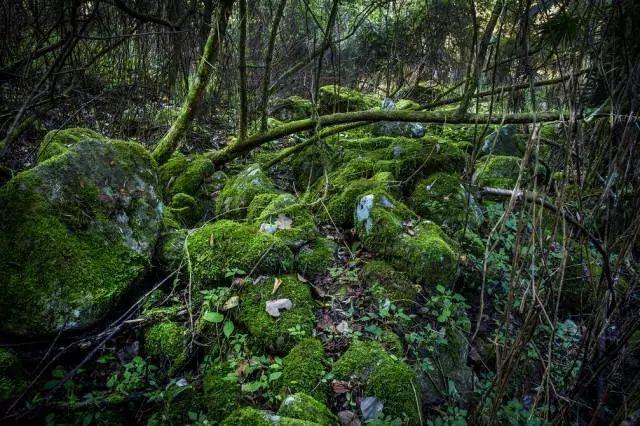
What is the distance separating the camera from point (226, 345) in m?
2.32

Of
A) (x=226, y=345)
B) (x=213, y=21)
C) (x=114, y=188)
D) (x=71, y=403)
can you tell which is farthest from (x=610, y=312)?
(x=213, y=21)

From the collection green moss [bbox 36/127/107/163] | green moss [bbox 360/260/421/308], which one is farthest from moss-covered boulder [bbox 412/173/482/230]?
green moss [bbox 36/127/107/163]

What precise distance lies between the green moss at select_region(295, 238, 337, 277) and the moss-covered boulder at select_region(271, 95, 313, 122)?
4.62 metres

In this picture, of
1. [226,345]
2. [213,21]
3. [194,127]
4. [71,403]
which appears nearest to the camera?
[71,403]

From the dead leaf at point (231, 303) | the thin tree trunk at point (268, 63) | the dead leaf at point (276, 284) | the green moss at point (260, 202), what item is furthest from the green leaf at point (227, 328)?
the thin tree trunk at point (268, 63)

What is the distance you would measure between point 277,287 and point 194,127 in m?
4.64

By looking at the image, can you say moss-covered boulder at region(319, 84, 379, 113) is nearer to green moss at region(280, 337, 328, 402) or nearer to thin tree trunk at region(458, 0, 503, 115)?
thin tree trunk at region(458, 0, 503, 115)

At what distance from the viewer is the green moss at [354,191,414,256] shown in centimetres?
298

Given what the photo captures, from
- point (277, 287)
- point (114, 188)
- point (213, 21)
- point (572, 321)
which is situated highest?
point (213, 21)

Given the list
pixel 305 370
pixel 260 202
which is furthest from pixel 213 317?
pixel 260 202

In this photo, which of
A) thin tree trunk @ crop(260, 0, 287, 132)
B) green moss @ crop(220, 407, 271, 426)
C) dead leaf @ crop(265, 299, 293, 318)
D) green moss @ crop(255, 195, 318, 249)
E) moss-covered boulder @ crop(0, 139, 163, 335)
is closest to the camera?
green moss @ crop(220, 407, 271, 426)

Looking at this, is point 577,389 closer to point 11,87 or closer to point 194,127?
point 11,87

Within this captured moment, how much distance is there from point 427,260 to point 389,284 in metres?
0.35

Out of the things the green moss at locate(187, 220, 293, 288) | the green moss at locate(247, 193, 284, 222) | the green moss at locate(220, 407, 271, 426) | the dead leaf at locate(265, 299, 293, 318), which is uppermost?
the green moss at locate(247, 193, 284, 222)
